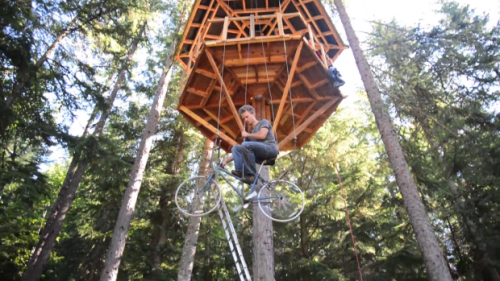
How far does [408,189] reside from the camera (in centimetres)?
657

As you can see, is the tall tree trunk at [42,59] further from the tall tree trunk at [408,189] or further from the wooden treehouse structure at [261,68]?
the tall tree trunk at [408,189]

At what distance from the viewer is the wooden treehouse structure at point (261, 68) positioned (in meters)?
7.34

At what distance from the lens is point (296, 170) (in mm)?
13023

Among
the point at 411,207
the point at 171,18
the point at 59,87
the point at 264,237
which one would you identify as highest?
the point at 171,18

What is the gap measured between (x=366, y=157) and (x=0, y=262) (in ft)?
55.0

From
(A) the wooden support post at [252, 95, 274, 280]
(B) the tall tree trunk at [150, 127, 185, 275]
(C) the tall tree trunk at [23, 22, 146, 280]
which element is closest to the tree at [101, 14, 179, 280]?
(C) the tall tree trunk at [23, 22, 146, 280]

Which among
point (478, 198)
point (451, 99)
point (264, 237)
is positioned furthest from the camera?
point (451, 99)

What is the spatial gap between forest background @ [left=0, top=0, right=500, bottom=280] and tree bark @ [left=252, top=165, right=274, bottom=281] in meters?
2.41

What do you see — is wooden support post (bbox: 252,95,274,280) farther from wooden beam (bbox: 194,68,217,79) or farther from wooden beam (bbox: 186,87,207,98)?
wooden beam (bbox: 186,87,207,98)

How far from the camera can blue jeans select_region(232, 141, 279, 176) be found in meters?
5.06

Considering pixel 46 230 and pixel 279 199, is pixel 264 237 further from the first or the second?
pixel 46 230

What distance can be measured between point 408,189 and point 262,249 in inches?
133

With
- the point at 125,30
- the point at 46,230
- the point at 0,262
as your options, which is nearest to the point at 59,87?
the point at 125,30

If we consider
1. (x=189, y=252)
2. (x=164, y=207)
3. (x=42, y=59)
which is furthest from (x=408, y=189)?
(x=42, y=59)
